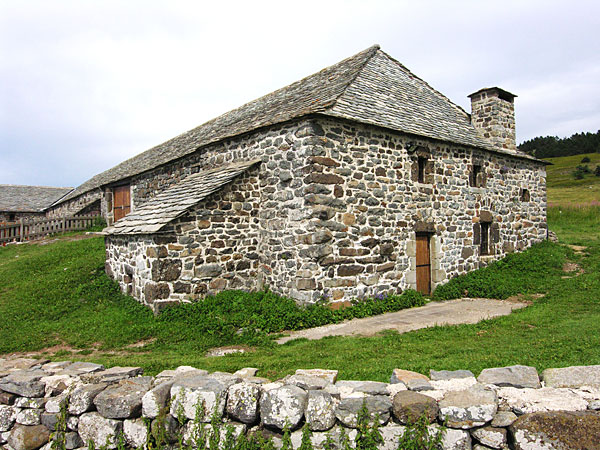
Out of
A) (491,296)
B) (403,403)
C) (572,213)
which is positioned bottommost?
(491,296)

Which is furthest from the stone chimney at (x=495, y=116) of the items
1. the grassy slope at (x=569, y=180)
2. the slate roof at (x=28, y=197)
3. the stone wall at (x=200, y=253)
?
the slate roof at (x=28, y=197)

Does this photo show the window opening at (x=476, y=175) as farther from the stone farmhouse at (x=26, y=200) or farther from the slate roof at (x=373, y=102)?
the stone farmhouse at (x=26, y=200)

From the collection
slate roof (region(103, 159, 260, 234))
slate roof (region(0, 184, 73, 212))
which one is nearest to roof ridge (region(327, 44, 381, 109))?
slate roof (region(103, 159, 260, 234))

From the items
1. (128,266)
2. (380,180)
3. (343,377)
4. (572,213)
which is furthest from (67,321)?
(572,213)

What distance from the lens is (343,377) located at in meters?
4.61

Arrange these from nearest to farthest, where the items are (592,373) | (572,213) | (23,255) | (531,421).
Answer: (531,421) → (592,373) → (23,255) → (572,213)

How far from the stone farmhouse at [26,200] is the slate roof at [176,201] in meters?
23.4

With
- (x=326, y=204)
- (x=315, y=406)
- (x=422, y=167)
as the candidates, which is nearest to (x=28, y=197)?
(x=326, y=204)

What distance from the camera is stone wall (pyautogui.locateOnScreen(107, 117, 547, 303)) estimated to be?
9.16m

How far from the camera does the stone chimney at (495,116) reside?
46.7 feet

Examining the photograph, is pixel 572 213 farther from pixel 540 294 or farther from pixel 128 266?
pixel 128 266

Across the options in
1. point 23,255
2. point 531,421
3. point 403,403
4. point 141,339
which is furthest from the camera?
point 23,255

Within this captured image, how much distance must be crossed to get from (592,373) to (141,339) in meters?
7.17

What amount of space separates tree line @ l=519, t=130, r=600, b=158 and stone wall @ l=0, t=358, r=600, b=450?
235 feet
